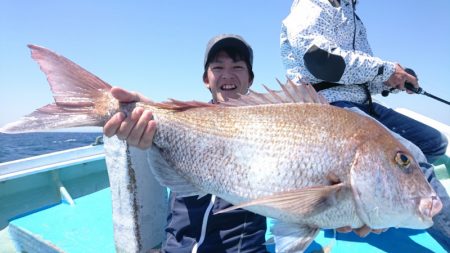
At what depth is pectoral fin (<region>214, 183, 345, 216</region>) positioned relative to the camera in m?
1.34

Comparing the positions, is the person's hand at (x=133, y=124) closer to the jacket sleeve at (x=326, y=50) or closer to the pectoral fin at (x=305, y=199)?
the pectoral fin at (x=305, y=199)

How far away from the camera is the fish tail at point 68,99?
162cm

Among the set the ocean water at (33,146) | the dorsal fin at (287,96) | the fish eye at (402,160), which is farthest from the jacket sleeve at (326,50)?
the ocean water at (33,146)

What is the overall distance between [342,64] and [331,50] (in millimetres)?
144

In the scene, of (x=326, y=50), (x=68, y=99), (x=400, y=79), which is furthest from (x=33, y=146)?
(x=400, y=79)

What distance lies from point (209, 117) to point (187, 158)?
9.7 inches

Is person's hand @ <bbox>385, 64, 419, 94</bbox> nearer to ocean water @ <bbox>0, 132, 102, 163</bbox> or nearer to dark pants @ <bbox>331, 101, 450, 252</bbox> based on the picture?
dark pants @ <bbox>331, 101, 450, 252</bbox>

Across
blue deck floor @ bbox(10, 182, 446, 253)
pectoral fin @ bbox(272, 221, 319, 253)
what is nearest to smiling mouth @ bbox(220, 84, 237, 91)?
blue deck floor @ bbox(10, 182, 446, 253)

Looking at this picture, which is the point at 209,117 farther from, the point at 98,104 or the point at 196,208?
the point at 196,208

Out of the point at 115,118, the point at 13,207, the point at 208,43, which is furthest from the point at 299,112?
the point at 13,207

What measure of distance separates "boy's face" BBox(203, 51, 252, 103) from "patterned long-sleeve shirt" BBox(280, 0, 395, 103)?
444 millimetres

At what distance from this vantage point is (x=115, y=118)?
5.88ft

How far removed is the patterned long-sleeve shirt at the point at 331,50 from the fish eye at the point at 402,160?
1.10 metres

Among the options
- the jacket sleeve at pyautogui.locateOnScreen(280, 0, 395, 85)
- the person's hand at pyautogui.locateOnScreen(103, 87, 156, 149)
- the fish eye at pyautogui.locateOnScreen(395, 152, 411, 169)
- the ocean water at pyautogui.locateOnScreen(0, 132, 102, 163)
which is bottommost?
the ocean water at pyautogui.locateOnScreen(0, 132, 102, 163)
